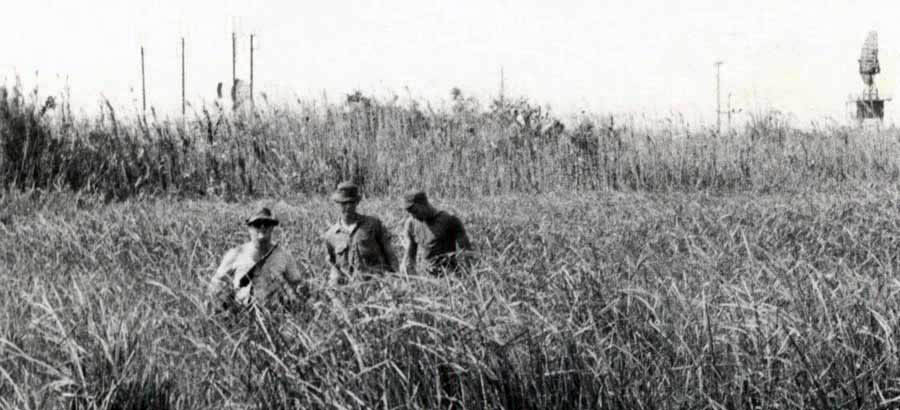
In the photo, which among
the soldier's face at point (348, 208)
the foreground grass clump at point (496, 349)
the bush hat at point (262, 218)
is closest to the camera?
the foreground grass clump at point (496, 349)

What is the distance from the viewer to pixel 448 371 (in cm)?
387

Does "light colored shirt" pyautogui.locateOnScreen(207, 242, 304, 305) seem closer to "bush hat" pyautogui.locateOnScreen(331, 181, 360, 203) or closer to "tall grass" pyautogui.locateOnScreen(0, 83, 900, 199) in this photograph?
"bush hat" pyautogui.locateOnScreen(331, 181, 360, 203)

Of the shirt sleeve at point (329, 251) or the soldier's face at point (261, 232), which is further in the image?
the shirt sleeve at point (329, 251)

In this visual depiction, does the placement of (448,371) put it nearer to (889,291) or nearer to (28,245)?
(889,291)

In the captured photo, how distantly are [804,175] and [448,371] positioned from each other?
12866 millimetres

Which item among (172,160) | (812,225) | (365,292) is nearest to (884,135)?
(812,225)

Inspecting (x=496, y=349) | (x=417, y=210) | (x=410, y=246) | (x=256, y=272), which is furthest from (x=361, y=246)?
(x=496, y=349)

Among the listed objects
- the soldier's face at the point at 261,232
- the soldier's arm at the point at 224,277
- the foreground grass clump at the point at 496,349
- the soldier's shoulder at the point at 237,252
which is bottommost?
the foreground grass clump at the point at 496,349

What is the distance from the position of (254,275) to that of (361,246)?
4.42ft

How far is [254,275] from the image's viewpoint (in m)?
5.14

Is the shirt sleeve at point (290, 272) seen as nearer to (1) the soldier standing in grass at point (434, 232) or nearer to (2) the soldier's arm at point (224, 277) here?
(2) the soldier's arm at point (224, 277)

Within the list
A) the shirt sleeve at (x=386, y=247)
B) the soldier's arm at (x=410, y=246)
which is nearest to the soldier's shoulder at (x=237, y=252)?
the shirt sleeve at (x=386, y=247)

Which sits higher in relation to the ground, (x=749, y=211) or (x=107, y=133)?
(x=107, y=133)

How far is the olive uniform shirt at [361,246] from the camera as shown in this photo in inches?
252
